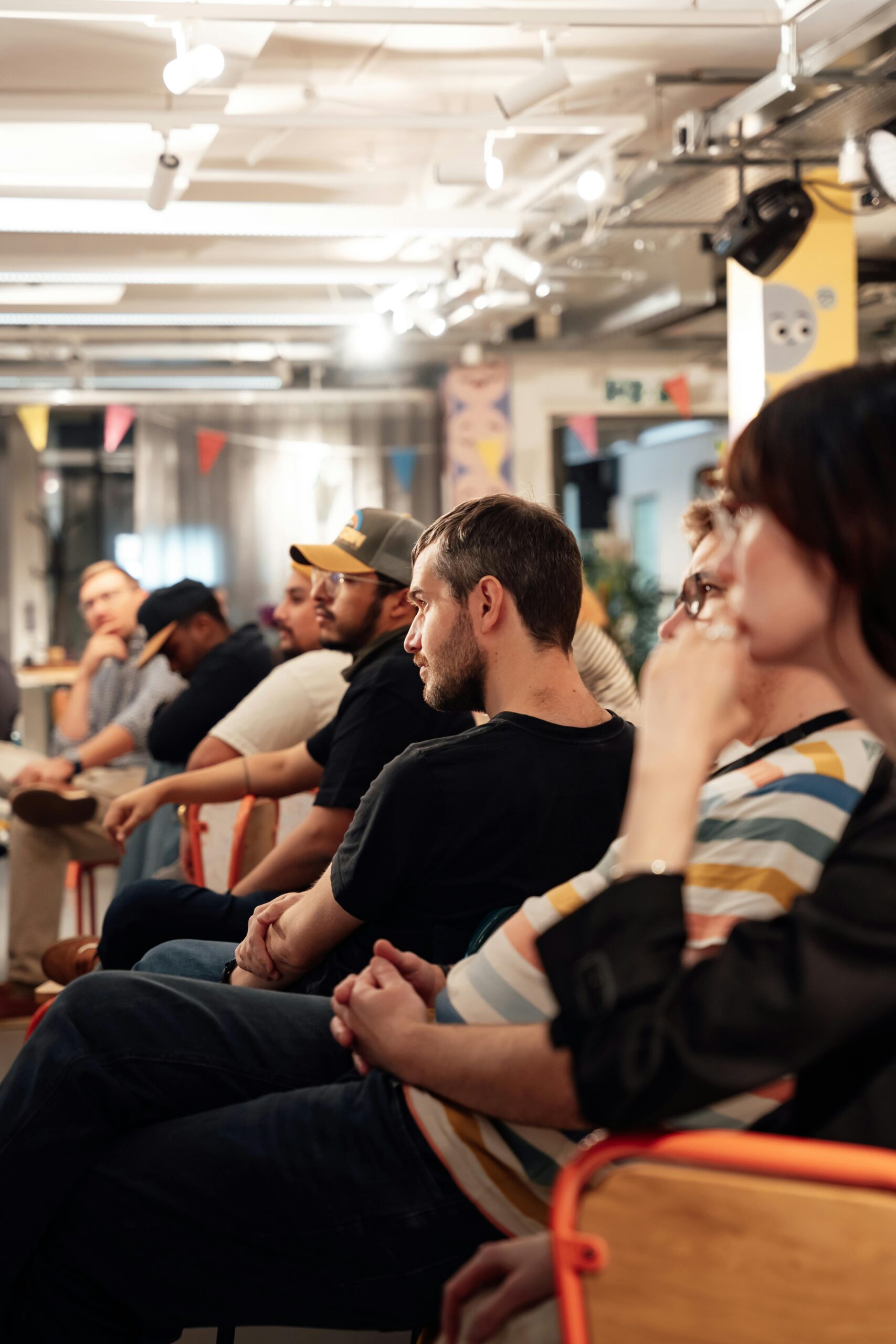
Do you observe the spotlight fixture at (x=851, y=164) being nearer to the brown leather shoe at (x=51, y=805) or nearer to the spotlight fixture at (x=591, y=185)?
the spotlight fixture at (x=591, y=185)

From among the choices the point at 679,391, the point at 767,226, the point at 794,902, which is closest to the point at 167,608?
the point at 767,226

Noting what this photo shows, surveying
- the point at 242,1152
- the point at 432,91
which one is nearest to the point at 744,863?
the point at 242,1152

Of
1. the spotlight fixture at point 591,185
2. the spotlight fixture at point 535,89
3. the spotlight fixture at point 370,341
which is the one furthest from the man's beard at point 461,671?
the spotlight fixture at point 370,341

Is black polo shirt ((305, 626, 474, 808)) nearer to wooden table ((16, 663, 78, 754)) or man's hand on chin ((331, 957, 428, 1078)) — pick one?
man's hand on chin ((331, 957, 428, 1078))

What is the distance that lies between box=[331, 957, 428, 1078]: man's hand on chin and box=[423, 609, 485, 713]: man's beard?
47cm

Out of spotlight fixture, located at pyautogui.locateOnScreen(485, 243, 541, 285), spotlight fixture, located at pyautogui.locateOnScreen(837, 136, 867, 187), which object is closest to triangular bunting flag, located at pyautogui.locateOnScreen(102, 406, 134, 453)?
spotlight fixture, located at pyautogui.locateOnScreen(485, 243, 541, 285)

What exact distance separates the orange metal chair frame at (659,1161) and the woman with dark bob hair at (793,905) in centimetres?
2

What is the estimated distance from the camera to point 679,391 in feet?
27.0

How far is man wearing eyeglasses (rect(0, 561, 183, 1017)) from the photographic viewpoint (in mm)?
3996

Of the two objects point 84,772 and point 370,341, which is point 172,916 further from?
point 370,341

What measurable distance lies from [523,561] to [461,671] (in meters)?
0.17

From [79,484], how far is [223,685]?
5.67 metres

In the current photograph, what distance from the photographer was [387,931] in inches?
65.9

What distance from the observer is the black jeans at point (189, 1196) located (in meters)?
1.25
